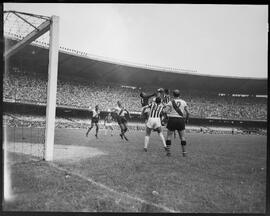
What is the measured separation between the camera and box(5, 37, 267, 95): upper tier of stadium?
24031 millimetres

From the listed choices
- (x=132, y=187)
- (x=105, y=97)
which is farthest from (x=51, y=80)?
(x=105, y=97)

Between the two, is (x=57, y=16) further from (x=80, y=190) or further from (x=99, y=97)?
(x=99, y=97)

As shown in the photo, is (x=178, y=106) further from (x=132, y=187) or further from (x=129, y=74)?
(x=129, y=74)

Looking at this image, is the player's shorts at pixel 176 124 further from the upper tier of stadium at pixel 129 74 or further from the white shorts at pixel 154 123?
the upper tier of stadium at pixel 129 74

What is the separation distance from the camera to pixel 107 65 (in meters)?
26.9

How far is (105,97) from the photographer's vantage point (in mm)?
28547

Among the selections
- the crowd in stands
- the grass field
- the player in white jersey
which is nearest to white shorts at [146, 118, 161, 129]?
the player in white jersey

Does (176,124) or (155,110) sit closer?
(176,124)

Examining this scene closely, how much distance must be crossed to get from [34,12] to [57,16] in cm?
47

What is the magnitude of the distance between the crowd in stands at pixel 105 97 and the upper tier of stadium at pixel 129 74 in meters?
0.88

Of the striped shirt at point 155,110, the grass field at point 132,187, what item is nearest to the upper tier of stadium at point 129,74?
the striped shirt at point 155,110

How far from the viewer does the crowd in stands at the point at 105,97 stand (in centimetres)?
2297

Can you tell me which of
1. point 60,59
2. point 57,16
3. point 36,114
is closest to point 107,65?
point 60,59

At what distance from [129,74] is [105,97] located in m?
3.96
